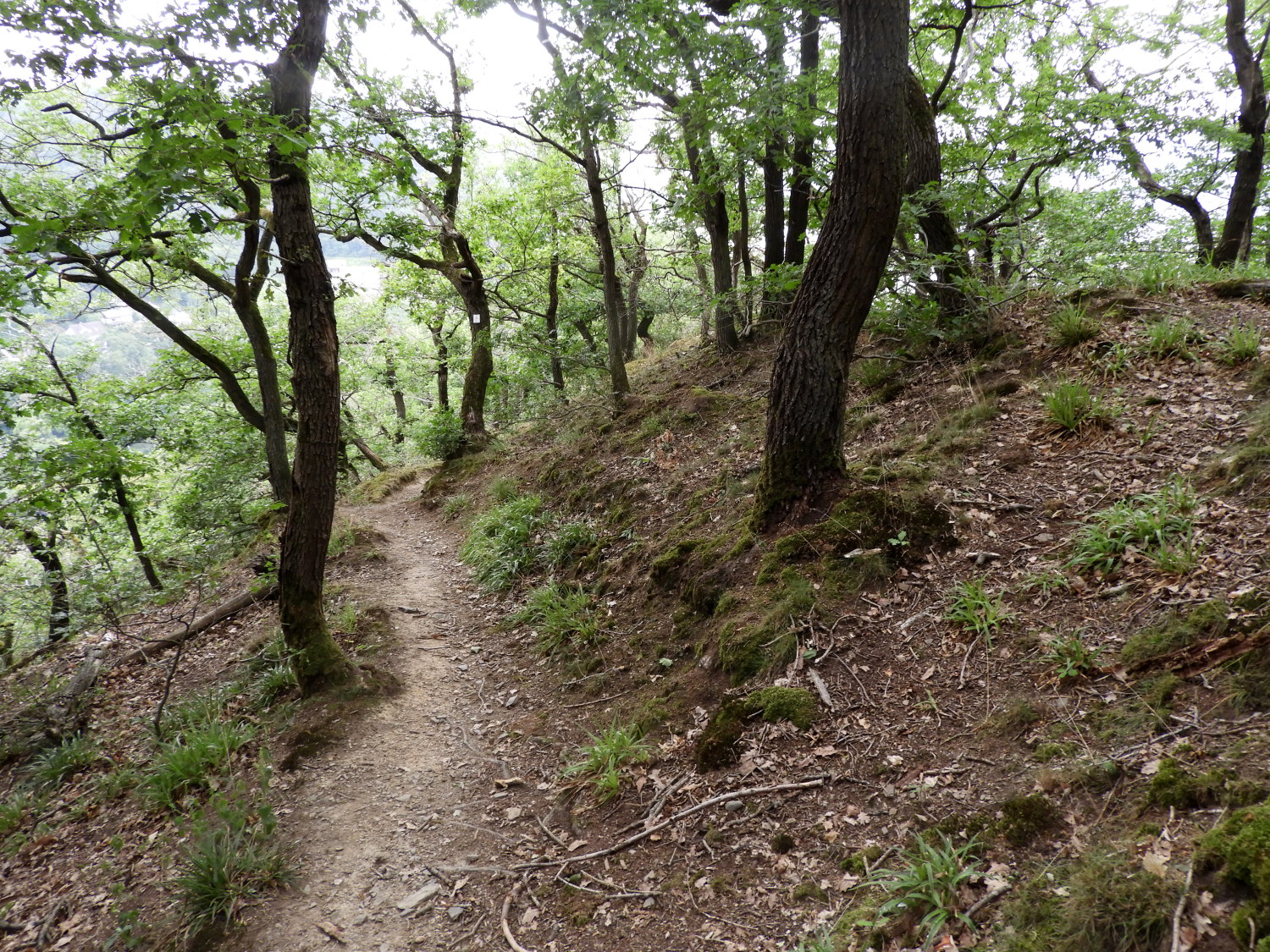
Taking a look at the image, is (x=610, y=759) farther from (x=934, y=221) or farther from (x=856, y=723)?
(x=934, y=221)

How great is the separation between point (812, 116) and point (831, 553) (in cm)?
574

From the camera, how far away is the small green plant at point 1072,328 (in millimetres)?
5723

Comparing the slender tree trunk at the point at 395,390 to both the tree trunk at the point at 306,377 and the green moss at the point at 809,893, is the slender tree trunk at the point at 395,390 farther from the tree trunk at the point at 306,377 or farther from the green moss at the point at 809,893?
the green moss at the point at 809,893

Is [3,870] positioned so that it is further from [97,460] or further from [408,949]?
[97,460]

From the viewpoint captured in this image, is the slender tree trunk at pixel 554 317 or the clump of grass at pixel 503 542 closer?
the clump of grass at pixel 503 542

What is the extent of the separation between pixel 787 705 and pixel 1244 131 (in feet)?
41.9

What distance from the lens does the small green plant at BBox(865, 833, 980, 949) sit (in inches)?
92.7

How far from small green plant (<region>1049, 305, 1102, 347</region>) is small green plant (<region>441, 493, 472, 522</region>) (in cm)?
988

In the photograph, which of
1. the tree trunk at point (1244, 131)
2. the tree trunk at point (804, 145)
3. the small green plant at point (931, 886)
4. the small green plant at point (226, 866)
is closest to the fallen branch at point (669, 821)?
the small green plant at point (931, 886)

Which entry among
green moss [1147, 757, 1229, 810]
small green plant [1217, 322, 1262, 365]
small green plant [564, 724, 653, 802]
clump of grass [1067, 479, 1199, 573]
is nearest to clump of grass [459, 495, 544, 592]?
small green plant [564, 724, 653, 802]

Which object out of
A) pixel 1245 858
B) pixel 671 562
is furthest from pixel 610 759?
pixel 1245 858

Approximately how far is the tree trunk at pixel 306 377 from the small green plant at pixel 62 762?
2269 millimetres

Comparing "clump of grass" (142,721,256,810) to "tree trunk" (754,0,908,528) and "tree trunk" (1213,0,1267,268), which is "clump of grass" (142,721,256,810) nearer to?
"tree trunk" (754,0,908,528)

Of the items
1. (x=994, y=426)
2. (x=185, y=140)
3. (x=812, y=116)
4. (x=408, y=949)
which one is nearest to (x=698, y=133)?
(x=812, y=116)
